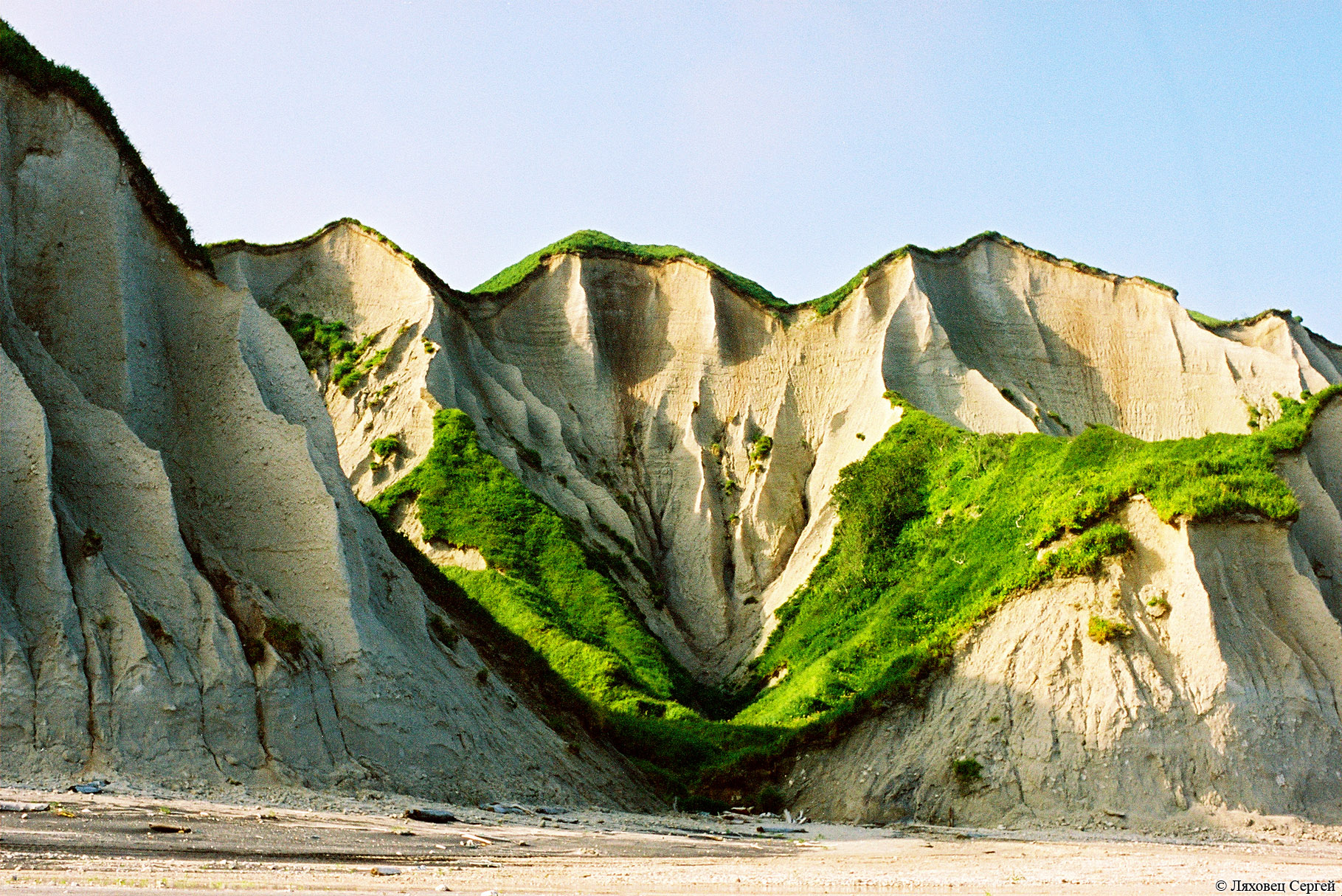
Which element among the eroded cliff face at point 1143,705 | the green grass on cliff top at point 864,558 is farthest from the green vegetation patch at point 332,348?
Result: the eroded cliff face at point 1143,705

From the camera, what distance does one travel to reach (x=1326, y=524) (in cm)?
2831

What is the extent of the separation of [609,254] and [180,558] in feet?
122

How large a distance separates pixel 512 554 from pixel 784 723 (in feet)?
39.6

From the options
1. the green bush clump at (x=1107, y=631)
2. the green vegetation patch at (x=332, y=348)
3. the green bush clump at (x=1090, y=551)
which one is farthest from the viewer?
the green vegetation patch at (x=332, y=348)

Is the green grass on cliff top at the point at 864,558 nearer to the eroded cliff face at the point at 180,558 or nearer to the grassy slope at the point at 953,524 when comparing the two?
the grassy slope at the point at 953,524

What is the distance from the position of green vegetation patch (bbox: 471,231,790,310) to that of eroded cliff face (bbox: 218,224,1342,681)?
42 centimetres

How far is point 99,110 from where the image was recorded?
22.7 meters

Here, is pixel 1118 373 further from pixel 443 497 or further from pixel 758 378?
pixel 443 497

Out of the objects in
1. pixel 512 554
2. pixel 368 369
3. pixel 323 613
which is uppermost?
pixel 368 369

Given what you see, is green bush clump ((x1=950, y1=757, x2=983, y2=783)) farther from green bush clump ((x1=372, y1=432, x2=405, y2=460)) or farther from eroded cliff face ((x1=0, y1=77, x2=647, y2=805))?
green bush clump ((x1=372, y1=432, x2=405, y2=460))

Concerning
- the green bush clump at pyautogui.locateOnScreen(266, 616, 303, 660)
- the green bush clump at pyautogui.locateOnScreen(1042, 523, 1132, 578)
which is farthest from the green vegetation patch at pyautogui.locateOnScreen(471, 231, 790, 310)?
the green bush clump at pyautogui.locateOnScreen(266, 616, 303, 660)

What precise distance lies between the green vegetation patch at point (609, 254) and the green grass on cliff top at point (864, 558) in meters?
11.7

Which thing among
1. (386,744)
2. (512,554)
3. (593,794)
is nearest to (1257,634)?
(593,794)

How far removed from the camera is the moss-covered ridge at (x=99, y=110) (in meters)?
21.8
